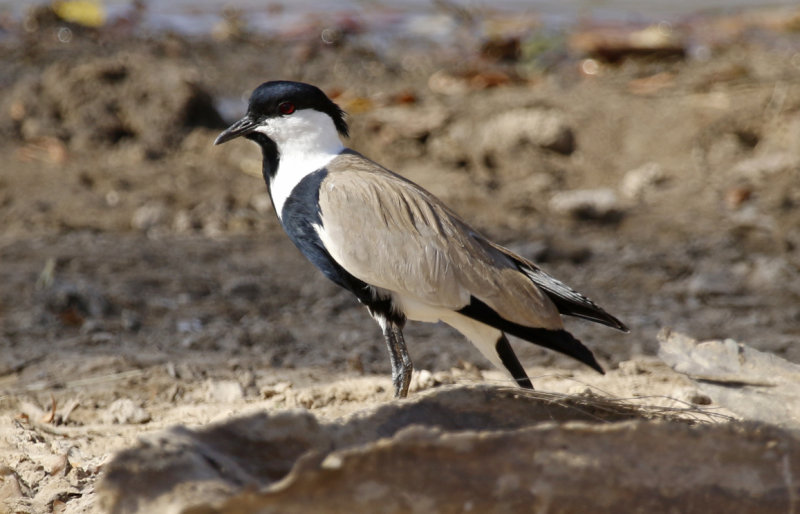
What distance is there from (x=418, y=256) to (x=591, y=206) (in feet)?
11.0

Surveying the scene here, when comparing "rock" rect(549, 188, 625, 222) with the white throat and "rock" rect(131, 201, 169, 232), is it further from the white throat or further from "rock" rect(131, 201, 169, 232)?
the white throat

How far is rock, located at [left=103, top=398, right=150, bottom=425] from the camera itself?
13.2ft

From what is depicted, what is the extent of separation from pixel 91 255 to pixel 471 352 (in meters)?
2.40

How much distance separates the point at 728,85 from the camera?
814cm

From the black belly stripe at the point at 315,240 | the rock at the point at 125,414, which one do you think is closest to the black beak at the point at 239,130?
the black belly stripe at the point at 315,240

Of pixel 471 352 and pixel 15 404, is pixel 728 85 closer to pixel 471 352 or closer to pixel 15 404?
pixel 471 352

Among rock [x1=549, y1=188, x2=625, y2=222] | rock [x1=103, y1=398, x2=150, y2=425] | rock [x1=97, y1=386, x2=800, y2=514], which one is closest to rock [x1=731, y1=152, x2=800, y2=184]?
rock [x1=549, y1=188, x2=625, y2=222]

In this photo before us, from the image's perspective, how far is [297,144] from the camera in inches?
168

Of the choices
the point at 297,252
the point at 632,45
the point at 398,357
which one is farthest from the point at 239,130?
the point at 632,45

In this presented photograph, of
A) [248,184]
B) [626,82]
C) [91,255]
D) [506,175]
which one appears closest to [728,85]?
[626,82]

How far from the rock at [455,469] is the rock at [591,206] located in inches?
187

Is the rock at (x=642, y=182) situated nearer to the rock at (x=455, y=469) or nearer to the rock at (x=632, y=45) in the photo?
the rock at (x=632, y=45)

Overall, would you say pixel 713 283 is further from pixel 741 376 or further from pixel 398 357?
pixel 741 376

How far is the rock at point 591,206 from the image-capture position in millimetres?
7016
